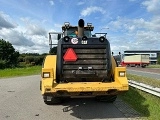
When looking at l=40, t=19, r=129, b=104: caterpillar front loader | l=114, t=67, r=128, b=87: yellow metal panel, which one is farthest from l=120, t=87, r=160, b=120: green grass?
l=40, t=19, r=129, b=104: caterpillar front loader

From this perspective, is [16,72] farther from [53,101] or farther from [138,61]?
[138,61]

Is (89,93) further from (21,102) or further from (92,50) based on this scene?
(21,102)

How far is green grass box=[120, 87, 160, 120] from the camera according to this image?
6.78 meters

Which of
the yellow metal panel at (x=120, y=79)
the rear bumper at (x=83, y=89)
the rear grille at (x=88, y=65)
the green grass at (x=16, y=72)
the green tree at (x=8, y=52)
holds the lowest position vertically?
the green grass at (x=16, y=72)

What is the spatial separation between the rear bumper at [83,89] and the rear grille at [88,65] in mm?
421

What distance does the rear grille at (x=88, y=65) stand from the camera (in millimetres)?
7066

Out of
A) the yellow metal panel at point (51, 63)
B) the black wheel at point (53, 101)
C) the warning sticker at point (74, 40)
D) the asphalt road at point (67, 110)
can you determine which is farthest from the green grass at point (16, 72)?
the warning sticker at point (74, 40)

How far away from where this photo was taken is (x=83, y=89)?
641 cm

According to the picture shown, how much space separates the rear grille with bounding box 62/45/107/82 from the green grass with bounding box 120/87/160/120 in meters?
1.62

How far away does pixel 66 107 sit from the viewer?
7.99m

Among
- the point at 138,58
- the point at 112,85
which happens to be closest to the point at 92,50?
the point at 112,85

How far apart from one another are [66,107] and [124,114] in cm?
202

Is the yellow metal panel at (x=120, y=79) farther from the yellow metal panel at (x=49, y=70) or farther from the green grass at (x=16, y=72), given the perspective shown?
the green grass at (x=16, y=72)

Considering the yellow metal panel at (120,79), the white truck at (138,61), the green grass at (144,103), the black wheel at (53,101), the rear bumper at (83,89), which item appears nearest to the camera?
the rear bumper at (83,89)
